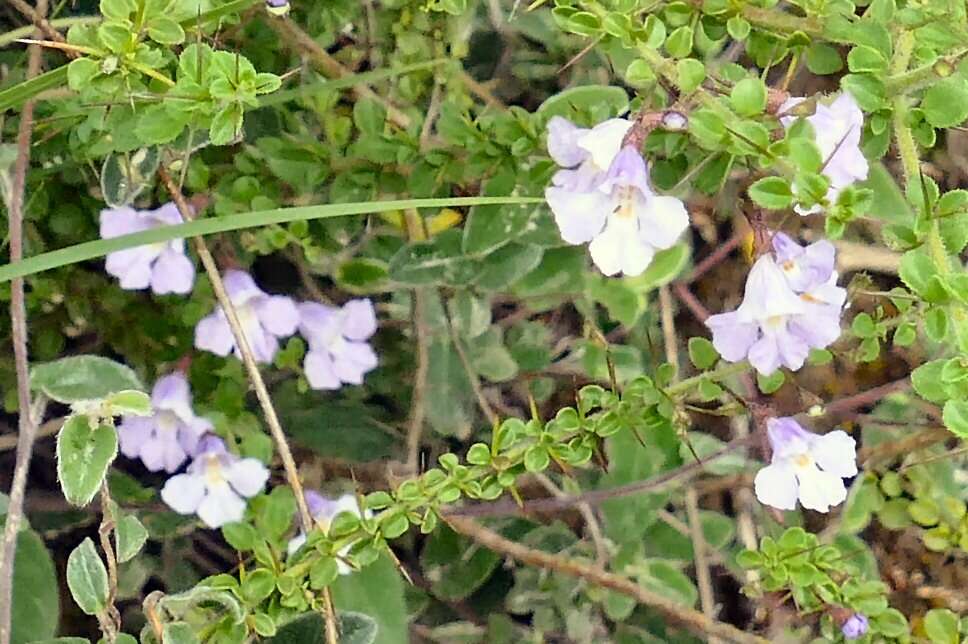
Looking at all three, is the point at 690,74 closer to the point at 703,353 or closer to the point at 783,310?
the point at 783,310

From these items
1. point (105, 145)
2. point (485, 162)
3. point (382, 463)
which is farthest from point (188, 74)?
point (382, 463)

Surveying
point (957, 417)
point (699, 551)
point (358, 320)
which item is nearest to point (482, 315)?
point (358, 320)

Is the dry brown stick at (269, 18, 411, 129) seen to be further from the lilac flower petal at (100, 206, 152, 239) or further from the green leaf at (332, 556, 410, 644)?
the green leaf at (332, 556, 410, 644)

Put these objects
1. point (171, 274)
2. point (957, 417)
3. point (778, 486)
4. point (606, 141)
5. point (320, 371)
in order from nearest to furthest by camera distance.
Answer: point (957, 417) < point (606, 141) < point (778, 486) < point (171, 274) < point (320, 371)

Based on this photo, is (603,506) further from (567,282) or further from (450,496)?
(450,496)

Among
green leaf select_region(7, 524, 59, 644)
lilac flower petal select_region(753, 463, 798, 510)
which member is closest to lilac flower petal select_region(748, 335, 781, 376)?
lilac flower petal select_region(753, 463, 798, 510)
